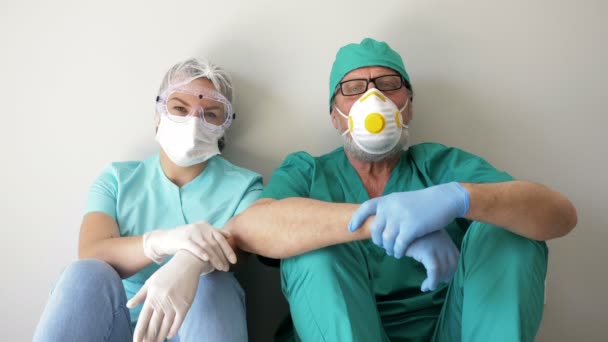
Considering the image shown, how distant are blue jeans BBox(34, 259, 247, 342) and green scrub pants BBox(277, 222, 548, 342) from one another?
0.14 m

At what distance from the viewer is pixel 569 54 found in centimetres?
161

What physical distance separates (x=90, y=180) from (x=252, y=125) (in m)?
0.53

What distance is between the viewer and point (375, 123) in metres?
1.20

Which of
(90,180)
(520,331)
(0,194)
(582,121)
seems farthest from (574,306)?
(0,194)

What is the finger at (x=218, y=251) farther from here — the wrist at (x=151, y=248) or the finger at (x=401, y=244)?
the finger at (x=401, y=244)

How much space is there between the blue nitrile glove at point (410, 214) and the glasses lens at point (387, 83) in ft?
1.46

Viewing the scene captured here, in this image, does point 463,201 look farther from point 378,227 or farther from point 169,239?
point 169,239

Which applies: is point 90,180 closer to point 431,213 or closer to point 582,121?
point 431,213

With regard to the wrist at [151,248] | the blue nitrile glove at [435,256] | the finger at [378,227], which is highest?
the finger at [378,227]

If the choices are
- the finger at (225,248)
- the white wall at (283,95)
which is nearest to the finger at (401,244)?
the finger at (225,248)

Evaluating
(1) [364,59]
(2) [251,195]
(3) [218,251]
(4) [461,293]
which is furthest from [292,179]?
(4) [461,293]

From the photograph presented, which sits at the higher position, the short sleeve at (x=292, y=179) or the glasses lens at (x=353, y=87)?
the glasses lens at (x=353, y=87)

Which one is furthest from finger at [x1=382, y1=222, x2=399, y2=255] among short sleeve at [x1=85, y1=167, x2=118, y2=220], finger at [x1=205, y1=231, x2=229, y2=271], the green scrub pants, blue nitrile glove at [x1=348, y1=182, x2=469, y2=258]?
short sleeve at [x1=85, y1=167, x2=118, y2=220]

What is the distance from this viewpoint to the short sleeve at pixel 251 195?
132 centimetres
